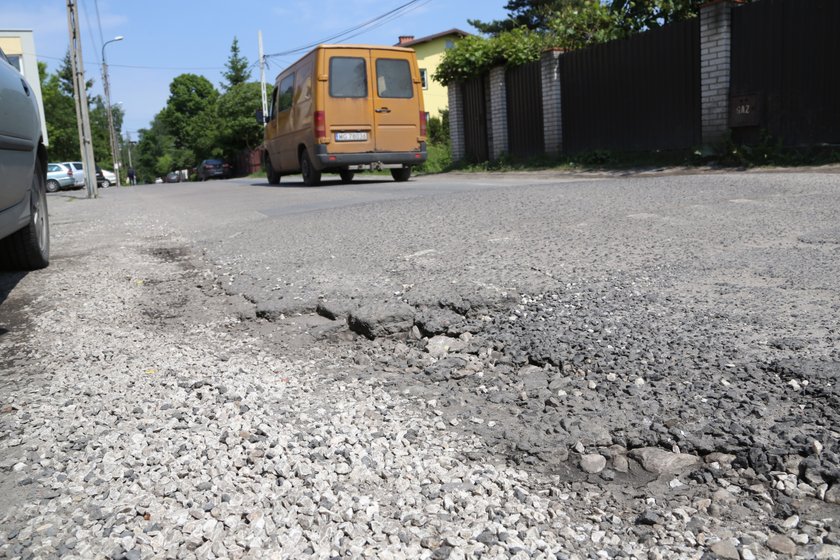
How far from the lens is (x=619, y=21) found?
52.0 ft

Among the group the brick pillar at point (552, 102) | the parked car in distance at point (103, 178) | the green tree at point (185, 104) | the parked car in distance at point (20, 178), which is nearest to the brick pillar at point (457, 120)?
the brick pillar at point (552, 102)

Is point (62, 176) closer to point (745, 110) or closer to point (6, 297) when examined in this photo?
point (745, 110)

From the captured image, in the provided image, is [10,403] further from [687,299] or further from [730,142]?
[730,142]

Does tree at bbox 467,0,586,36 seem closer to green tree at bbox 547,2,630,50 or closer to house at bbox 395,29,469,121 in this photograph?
house at bbox 395,29,469,121

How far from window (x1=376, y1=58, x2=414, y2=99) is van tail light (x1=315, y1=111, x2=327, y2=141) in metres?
1.23

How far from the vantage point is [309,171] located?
1463 centimetres

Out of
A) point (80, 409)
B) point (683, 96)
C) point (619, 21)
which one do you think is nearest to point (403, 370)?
point (80, 409)

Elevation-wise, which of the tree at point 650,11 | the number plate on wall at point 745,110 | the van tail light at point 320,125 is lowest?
the number plate on wall at point 745,110

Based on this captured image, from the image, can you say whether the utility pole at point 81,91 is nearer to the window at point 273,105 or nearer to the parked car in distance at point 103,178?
the window at point 273,105

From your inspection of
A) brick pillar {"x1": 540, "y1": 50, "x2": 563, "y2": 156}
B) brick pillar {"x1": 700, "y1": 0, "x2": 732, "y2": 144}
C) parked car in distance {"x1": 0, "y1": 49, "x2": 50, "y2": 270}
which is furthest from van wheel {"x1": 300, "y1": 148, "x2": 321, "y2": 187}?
parked car in distance {"x1": 0, "y1": 49, "x2": 50, "y2": 270}

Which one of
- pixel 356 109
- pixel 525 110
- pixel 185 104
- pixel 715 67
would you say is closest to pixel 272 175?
pixel 356 109

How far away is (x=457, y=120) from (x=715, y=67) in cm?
876

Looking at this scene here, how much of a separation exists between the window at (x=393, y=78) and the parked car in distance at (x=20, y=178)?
9115mm

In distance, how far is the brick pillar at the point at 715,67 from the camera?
11930mm
